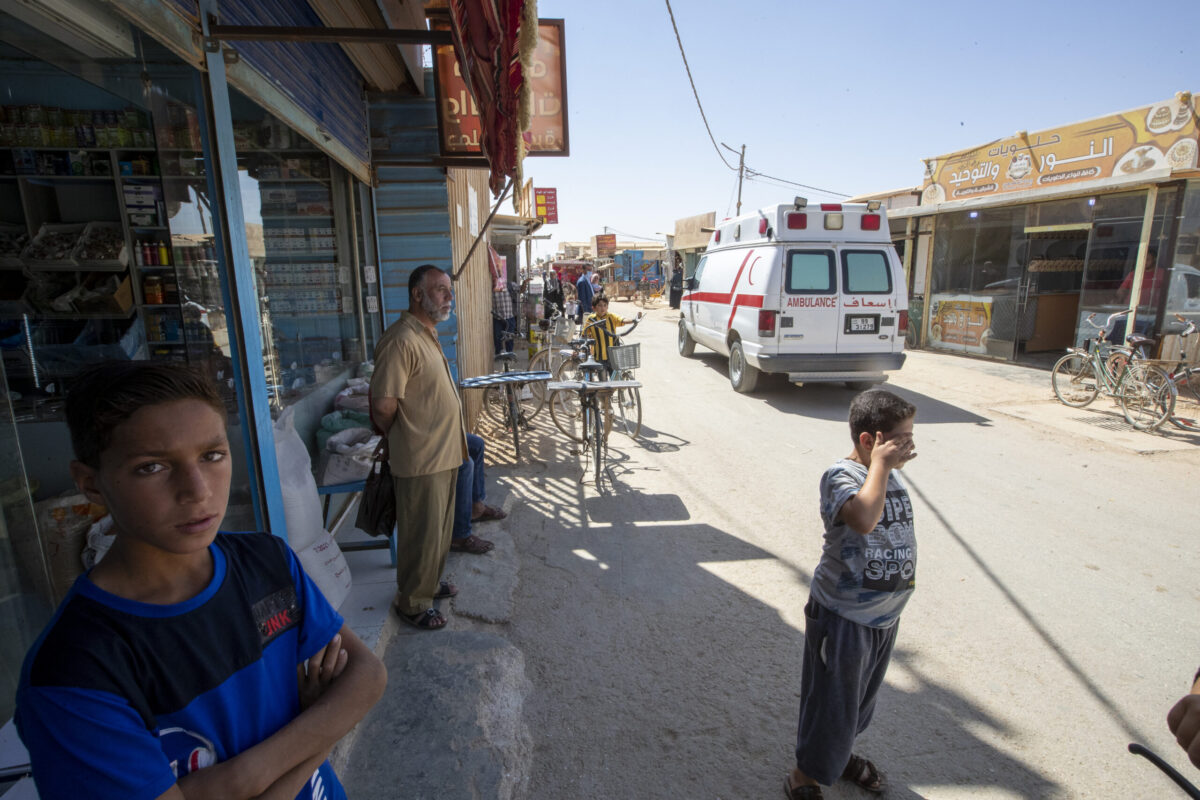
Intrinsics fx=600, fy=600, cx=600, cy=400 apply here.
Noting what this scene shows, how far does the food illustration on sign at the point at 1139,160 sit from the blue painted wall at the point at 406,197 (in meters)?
10.6

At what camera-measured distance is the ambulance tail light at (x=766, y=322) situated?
8.23m

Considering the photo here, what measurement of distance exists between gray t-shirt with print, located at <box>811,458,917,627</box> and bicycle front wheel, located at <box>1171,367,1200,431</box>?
732 centimetres

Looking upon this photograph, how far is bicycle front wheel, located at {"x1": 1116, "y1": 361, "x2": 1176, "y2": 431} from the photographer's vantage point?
693 centimetres

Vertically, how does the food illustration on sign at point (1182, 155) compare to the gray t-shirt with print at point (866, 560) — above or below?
above

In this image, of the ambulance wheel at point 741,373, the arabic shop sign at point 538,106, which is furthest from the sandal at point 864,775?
the ambulance wheel at point 741,373

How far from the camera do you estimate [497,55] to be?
2.37 meters

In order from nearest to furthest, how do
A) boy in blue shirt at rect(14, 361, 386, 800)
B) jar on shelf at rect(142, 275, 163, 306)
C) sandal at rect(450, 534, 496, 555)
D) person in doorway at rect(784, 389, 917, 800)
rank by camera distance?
boy in blue shirt at rect(14, 361, 386, 800)
person in doorway at rect(784, 389, 917, 800)
jar on shelf at rect(142, 275, 163, 306)
sandal at rect(450, 534, 496, 555)

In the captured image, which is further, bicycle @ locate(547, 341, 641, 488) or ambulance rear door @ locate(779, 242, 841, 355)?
ambulance rear door @ locate(779, 242, 841, 355)

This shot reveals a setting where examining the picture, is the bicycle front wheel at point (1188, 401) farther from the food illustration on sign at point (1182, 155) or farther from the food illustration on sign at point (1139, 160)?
the food illustration on sign at point (1139, 160)

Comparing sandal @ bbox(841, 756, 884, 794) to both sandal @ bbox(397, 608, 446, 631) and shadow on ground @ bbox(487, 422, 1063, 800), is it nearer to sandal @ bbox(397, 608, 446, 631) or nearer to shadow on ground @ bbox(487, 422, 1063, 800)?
shadow on ground @ bbox(487, 422, 1063, 800)

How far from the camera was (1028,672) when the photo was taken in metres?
3.01

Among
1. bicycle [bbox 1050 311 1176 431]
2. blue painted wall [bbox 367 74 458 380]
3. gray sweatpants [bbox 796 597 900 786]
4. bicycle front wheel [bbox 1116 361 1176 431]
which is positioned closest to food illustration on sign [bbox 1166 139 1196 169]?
bicycle [bbox 1050 311 1176 431]

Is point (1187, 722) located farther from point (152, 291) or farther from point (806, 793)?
point (152, 291)

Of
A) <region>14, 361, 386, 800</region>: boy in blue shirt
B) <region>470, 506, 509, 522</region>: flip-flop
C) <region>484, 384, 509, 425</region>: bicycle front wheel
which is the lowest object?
<region>470, 506, 509, 522</region>: flip-flop
